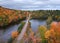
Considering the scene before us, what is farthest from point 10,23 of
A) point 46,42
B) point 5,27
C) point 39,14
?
point 46,42

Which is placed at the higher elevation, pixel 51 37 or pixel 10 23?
pixel 10 23

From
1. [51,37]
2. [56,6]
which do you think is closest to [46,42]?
[51,37]

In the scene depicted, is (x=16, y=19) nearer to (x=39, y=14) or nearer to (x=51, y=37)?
(x=39, y=14)

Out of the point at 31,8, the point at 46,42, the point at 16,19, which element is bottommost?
the point at 46,42

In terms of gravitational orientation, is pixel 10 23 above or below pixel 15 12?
below

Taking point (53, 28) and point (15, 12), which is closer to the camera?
point (53, 28)

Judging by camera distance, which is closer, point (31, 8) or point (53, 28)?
point (53, 28)

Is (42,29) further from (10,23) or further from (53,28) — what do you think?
(10,23)

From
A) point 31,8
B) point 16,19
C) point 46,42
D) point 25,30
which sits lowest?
point 46,42

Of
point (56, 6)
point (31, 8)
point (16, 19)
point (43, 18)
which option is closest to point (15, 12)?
point (16, 19)
